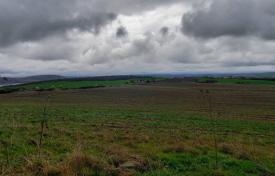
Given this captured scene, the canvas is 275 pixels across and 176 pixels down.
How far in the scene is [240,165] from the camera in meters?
7.62

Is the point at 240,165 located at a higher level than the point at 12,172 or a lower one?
lower

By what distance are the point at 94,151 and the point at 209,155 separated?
3574 mm

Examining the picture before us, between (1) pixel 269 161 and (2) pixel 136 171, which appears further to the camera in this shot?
(1) pixel 269 161

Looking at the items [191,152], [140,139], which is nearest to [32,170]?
[191,152]

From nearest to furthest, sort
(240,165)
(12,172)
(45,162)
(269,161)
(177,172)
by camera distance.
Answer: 1. (12,172)
2. (45,162)
3. (177,172)
4. (240,165)
5. (269,161)

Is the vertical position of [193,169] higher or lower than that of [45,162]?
lower

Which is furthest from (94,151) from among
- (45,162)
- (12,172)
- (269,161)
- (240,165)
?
(269,161)

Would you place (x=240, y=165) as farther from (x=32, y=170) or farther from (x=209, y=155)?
(x=32, y=170)

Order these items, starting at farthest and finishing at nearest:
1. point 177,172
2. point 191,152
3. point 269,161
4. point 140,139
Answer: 1. point 140,139
2. point 191,152
3. point 269,161
4. point 177,172

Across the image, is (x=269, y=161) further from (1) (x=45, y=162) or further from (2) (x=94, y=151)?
(1) (x=45, y=162)

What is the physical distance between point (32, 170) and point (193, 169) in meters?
3.87

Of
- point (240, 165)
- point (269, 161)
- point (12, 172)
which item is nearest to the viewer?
point (12, 172)

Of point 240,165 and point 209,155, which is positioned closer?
point 240,165

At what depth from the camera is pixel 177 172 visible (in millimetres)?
6785
